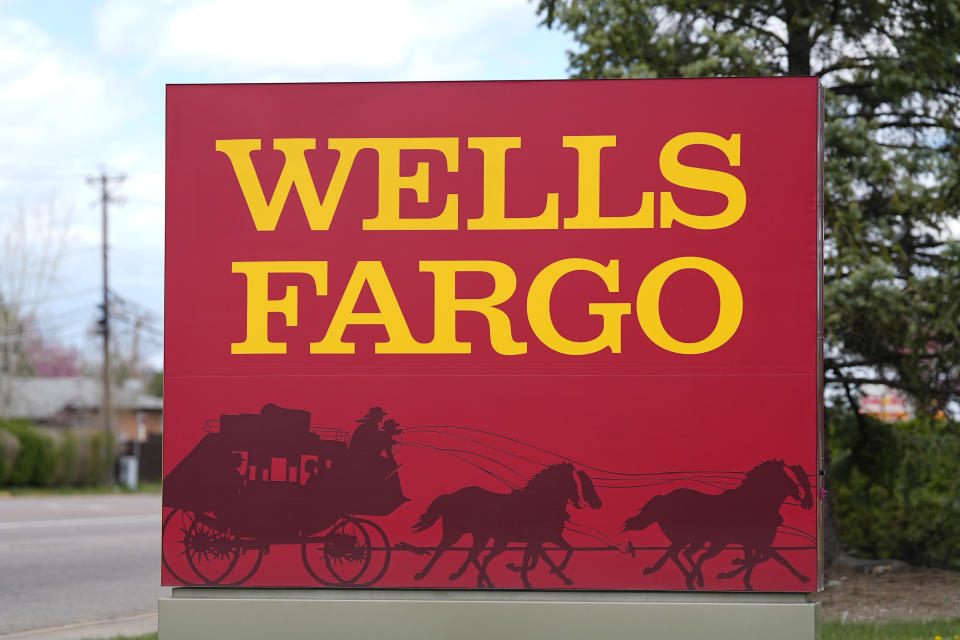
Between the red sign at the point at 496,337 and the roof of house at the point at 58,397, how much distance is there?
48687 millimetres

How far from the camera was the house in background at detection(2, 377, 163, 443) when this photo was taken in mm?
52312

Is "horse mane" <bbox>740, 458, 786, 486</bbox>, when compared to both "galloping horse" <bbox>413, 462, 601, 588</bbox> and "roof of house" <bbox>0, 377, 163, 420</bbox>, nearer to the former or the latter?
"galloping horse" <bbox>413, 462, 601, 588</bbox>

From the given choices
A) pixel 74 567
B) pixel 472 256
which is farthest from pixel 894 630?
pixel 74 567

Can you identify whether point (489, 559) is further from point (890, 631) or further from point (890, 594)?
point (890, 594)

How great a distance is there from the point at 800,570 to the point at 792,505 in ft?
0.92

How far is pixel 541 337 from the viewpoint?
181 inches

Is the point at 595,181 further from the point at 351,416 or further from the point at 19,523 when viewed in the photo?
the point at 19,523

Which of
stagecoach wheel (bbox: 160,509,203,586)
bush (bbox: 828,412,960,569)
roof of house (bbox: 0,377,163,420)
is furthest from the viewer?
roof of house (bbox: 0,377,163,420)

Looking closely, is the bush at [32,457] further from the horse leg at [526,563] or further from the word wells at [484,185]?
the horse leg at [526,563]

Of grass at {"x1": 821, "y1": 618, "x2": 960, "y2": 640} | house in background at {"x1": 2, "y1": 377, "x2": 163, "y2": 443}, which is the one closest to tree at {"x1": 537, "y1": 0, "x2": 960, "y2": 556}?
grass at {"x1": 821, "y1": 618, "x2": 960, "y2": 640}

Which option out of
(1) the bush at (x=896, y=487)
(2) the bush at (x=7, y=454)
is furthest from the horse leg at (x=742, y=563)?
(2) the bush at (x=7, y=454)

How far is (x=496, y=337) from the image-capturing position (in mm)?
4613

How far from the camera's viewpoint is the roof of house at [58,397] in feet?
A: 177

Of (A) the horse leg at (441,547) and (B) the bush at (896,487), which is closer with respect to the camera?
(A) the horse leg at (441,547)
